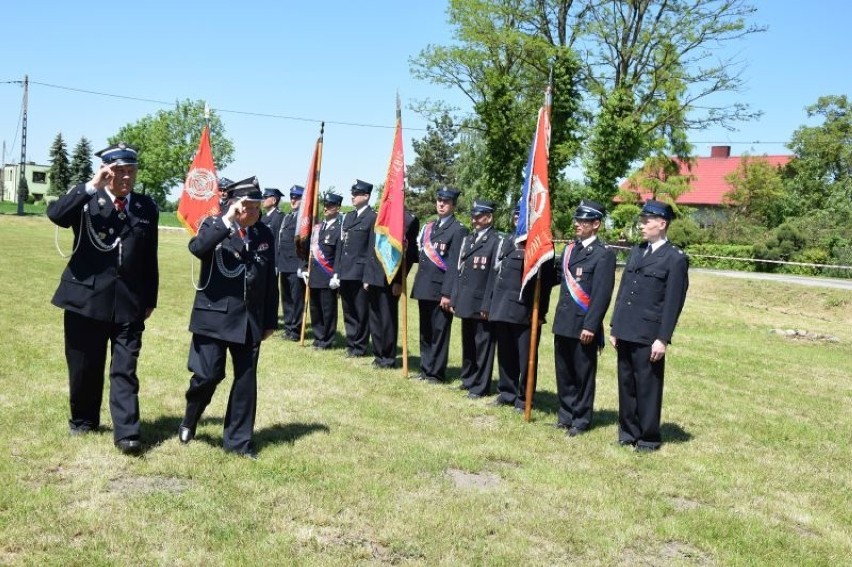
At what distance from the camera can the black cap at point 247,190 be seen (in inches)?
220

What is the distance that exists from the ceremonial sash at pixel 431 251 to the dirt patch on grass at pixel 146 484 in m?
4.65

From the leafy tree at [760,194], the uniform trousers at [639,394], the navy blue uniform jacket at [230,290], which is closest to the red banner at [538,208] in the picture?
the uniform trousers at [639,394]

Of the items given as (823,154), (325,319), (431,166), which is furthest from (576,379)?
(431,166)

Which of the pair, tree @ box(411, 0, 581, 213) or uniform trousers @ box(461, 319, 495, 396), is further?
tree @ box(411, 0, 581, 213)

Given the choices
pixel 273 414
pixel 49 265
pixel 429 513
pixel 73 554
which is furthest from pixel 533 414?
pixel 49 265

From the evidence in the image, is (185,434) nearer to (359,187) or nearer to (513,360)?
(513,360)

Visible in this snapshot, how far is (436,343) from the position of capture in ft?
30.1

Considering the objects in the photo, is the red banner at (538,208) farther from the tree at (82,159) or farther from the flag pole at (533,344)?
the tree at (82,159)

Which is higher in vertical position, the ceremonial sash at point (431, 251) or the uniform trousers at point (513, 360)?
the ceremonial sash at point (431, 251)

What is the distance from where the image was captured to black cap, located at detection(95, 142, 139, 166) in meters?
5.43

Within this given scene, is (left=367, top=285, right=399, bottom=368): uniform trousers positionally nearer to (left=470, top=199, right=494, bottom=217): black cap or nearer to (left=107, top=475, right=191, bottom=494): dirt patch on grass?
(left=470, top=199, right=494, bottom=217): black cap

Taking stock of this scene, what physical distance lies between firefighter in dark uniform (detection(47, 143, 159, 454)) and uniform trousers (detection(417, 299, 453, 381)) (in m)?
3.97

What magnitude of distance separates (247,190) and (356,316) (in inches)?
199

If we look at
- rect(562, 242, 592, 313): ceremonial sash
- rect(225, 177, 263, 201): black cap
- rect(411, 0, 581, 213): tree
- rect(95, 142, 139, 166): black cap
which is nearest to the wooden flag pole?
rect(562, 242, 592, 313): ceremonial sash
